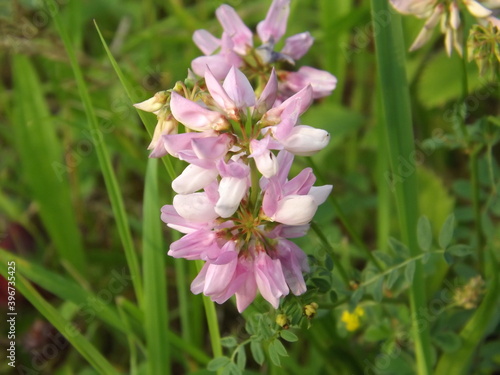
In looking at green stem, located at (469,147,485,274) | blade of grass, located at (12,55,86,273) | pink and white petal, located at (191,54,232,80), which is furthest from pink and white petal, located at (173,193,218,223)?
blade of grass, located at (12,55,86,273)

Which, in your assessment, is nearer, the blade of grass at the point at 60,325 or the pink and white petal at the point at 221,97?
the pink and white petal at the point at 221,97

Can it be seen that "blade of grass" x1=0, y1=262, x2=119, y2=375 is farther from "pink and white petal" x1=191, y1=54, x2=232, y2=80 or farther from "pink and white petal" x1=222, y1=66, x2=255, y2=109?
"pink and white petal" x1=222, y1=66, x2=255, y2=109

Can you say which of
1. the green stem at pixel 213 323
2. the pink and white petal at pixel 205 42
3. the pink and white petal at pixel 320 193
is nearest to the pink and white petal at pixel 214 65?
the pink and white petal at pixel 205 42

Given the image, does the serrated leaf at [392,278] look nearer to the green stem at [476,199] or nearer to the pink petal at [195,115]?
the green stem at [476,199]

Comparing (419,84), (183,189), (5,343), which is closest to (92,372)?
(5,343)

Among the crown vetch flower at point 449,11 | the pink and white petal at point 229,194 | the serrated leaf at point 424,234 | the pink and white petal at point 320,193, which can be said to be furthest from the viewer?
the serrated leaf at point 424,234

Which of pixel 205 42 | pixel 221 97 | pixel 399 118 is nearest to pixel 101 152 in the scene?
pixel 205 42

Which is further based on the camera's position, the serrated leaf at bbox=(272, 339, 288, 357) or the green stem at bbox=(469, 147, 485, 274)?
the green stem at bbox=(469, 147, 485, 274)
